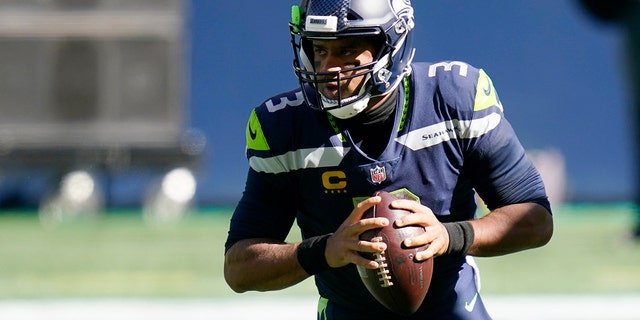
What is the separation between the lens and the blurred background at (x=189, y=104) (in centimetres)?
1309

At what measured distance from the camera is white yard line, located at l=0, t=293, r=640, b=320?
6.82 metres

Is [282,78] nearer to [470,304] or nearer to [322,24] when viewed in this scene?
[470,304]

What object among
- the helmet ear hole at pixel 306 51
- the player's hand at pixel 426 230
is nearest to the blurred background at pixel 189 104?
the helmet ear hole at pixel 306 51

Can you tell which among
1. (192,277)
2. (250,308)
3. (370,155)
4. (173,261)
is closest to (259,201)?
(370,155)

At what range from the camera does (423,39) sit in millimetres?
14031

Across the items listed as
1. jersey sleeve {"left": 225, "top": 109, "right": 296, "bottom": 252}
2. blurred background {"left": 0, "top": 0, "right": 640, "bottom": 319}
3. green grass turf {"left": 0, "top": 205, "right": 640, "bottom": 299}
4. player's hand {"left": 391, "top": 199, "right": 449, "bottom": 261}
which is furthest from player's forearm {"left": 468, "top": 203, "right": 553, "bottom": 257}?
blurred background {"left": 0, "top": 0, "right": 640, "bottom": 319}

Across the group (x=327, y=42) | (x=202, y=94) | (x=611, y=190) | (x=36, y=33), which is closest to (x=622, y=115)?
(x=611, y=190)

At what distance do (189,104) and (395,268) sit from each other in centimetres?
1105

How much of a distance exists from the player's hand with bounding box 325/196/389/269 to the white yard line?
357 cm

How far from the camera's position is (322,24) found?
3.44 meters

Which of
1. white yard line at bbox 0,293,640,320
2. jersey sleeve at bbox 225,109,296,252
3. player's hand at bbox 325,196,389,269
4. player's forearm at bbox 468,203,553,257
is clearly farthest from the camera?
white yard line at bbox 0,293,640,320

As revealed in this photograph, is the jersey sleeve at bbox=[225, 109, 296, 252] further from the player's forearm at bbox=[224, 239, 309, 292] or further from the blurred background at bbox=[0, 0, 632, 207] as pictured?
the blurred background at bbox=[0, 0, 632, 207]

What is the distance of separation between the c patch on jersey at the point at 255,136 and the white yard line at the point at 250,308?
127 inches

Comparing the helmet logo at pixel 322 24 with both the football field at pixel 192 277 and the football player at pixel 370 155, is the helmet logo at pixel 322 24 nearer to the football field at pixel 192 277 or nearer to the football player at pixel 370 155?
the football player at pixel 370 155
